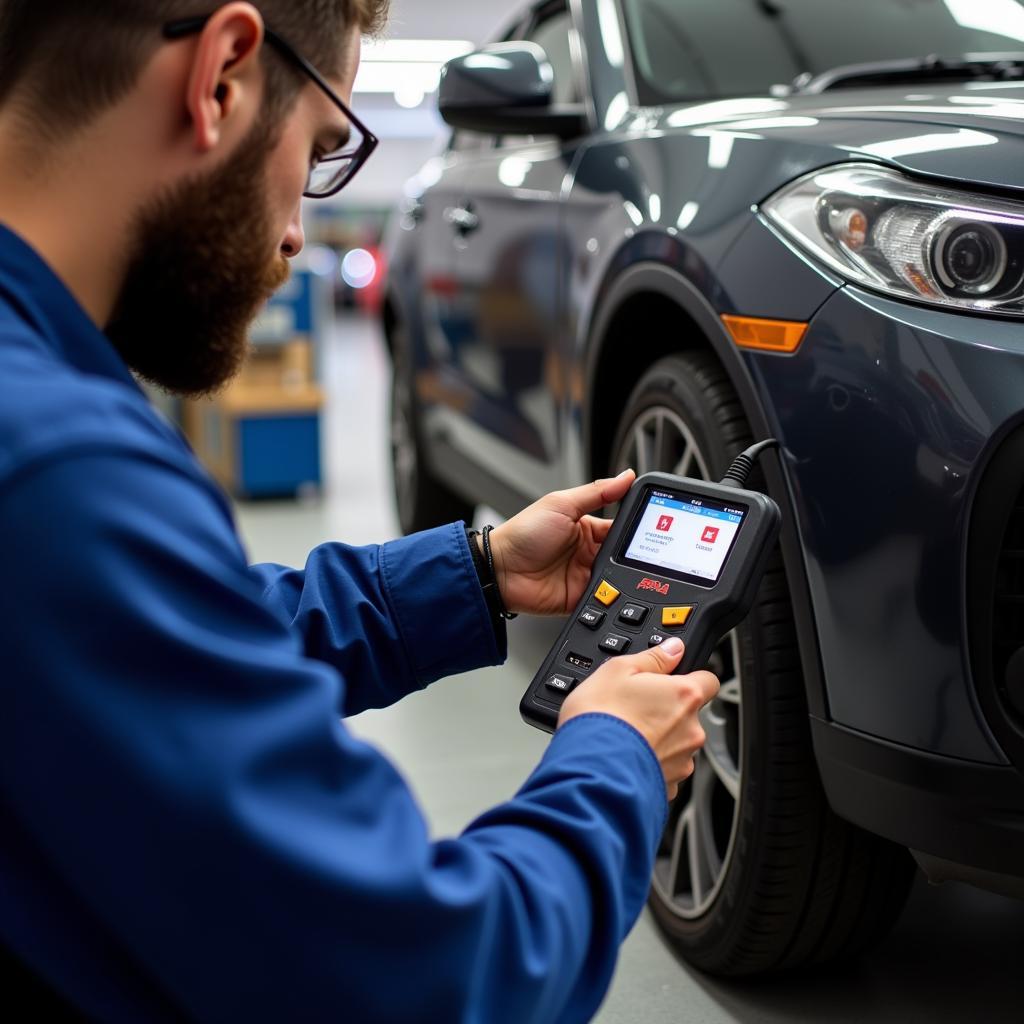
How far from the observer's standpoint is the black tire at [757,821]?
1471 millimetres

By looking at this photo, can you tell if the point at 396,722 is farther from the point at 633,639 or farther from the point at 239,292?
the point at 239,292

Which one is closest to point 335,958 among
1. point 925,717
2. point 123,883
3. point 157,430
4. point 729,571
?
point 123,883

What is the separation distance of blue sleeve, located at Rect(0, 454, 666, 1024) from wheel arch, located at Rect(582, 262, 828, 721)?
29.5 inches

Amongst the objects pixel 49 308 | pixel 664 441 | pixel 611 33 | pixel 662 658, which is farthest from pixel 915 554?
pixel 611 33

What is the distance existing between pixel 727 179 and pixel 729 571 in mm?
665

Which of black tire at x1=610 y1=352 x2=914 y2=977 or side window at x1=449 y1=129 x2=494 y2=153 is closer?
black tire at x1=610 y1=352 x2=914 y2=977

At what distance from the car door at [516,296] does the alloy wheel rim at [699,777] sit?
46 centimetres

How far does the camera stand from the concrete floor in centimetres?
162

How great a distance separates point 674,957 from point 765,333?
83 centimetres

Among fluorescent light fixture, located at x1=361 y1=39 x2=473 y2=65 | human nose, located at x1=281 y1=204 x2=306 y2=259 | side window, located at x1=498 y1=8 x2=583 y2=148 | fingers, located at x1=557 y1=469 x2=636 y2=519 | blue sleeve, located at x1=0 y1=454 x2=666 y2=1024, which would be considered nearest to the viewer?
blue sleeve, located at x1=0 y1=454 x2=666 y2=1024

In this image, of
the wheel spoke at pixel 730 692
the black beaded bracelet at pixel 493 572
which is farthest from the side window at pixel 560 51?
the black beaded bracelet at pixel 493 572

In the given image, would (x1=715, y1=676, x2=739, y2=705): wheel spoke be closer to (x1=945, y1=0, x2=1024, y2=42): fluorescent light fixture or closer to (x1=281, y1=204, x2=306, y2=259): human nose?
(x1=281, y1=204, x2=306, y2=259): human nose

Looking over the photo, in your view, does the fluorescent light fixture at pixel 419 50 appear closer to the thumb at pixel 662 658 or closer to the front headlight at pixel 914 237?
the front headlight at pixel 914 237

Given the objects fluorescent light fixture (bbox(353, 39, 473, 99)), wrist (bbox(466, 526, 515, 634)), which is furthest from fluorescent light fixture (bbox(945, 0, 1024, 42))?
fluorescent light fixture (bbox(353, 39, 473, 99))
